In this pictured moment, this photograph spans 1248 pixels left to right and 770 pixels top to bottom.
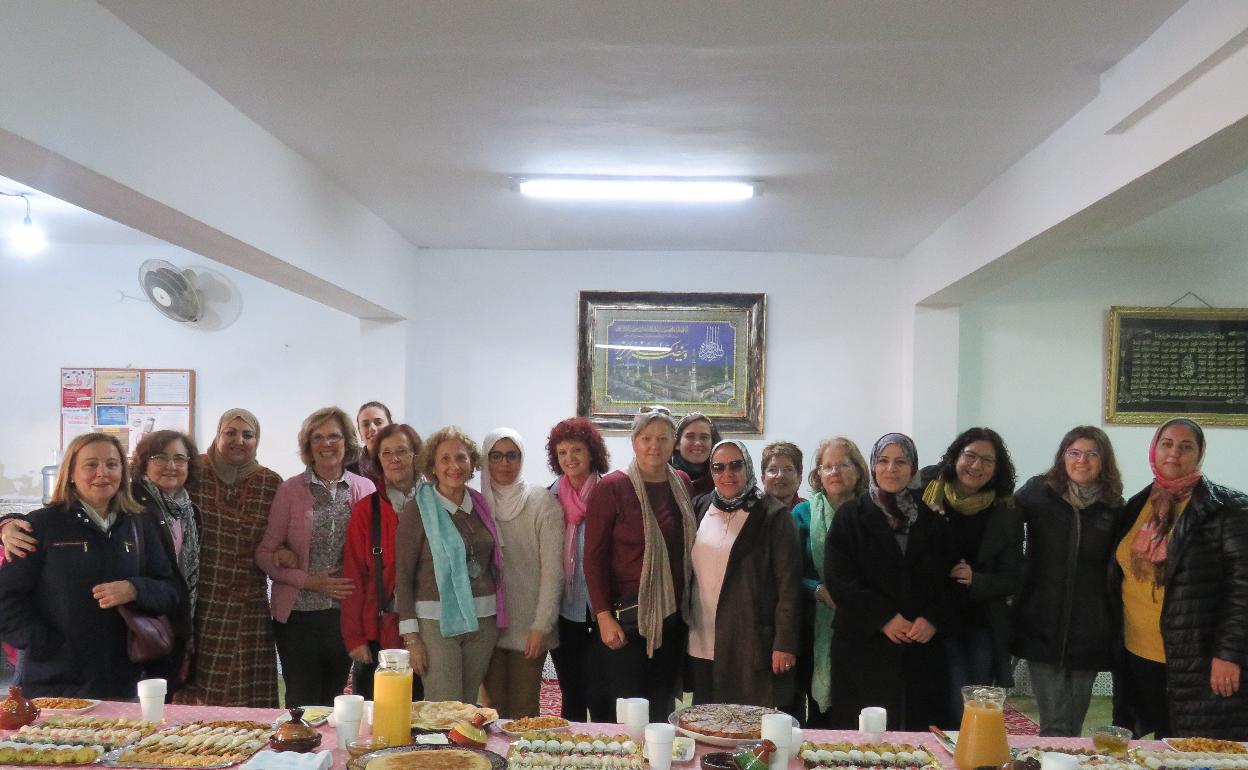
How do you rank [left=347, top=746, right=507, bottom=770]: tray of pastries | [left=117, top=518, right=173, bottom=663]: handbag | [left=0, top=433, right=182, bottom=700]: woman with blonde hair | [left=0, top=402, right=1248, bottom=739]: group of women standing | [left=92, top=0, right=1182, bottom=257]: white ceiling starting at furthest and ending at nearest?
[left=0, top=402, right=1248, bottom=739]: group of women standing
[left=117, top=518, right=173, bottom=663]: handbag
[left=0, top=433, right=182, bottom=700]: woman with blonde hair
[left=92, top=0, right=1182, bottom=257]: white ceiling
[left=347, top=746, right=507, bottom=770]: tray of pastries

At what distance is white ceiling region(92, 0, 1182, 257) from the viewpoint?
99.8 inches

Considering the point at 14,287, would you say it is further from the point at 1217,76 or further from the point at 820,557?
the point at 1217,76

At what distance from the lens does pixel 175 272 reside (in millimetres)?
5914

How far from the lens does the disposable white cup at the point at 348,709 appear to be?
209 cm

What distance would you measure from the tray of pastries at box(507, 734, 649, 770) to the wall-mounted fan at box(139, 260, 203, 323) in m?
4.74

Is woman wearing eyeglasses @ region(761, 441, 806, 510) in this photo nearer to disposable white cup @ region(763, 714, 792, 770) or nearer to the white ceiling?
the white ceiling

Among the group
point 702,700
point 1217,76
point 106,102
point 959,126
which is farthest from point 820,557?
point 106,102

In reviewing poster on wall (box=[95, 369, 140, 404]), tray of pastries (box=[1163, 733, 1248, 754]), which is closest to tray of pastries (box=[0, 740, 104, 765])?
tray of pastries (box=[1163, 733, 1248, 754])

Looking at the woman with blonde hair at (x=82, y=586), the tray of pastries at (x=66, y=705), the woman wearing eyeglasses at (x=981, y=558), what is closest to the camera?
the tray of pastries at (x=66, y=705)

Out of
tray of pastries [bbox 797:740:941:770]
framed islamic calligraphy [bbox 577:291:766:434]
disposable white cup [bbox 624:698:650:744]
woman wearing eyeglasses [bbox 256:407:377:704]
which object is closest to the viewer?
tray of pastries [bbox 797:740:941:770]

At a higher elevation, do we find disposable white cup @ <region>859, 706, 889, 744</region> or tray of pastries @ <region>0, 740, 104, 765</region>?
disposable white cup @ <region>859, 706, 889, 744</region>

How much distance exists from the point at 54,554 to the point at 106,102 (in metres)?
1.23

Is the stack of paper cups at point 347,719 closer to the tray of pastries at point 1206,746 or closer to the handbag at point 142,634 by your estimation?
the handbag at point 142,634

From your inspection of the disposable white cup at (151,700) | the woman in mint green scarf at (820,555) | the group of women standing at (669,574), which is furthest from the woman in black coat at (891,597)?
the disposable white cup at (151,700)
